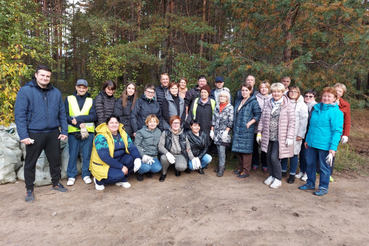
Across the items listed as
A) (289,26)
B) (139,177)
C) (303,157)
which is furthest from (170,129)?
(289,26)

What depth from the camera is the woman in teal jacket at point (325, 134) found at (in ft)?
11.8

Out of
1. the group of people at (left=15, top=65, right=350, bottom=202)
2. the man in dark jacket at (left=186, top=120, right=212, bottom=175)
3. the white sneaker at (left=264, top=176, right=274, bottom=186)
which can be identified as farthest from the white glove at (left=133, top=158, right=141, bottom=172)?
the white sneaker at (left=264, top=176, right=274, bottom=186)

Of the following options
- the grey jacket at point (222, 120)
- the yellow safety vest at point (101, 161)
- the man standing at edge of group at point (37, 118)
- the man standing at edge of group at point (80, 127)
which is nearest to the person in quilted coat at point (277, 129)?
the grey jacket at point (222, 120)

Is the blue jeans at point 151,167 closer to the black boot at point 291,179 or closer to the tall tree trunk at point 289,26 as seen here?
the black boot at point 291,179

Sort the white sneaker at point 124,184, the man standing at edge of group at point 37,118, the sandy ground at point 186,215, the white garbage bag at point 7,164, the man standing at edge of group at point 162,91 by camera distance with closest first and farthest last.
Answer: the sandy ground at point 186,215, the man standing at edge of group at point 37,118, the white garbage bag at point 7,164, the white sneaker at point 124,184, the man standing at edge of group at point 162,91

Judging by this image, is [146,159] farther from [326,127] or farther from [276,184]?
[326,127]

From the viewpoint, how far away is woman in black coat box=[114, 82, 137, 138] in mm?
4484

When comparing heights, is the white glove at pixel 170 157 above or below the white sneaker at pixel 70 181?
above

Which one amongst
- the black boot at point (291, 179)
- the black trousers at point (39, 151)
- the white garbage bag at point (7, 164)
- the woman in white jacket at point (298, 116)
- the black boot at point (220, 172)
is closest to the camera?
the black trousers at point (39, 151)

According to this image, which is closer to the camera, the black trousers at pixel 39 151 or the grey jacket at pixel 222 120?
the black trousers at pixel 39 151

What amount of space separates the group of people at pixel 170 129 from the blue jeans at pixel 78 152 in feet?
0.06

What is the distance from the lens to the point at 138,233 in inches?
108

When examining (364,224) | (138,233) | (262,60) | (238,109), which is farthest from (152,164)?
(262,60)

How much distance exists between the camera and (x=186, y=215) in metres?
3.16
